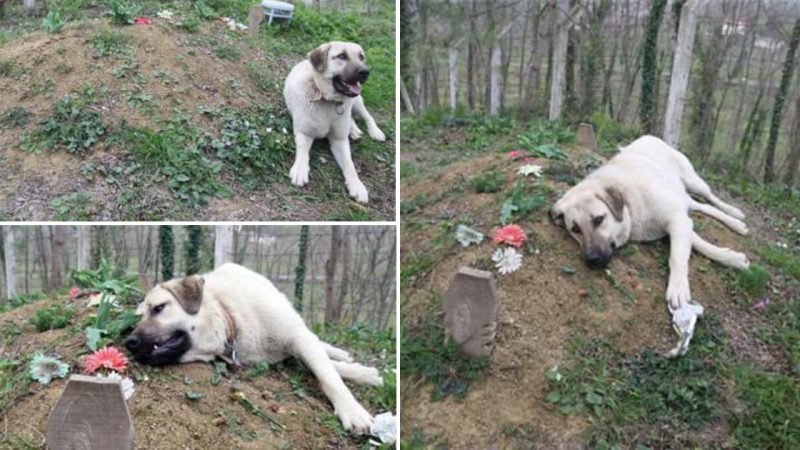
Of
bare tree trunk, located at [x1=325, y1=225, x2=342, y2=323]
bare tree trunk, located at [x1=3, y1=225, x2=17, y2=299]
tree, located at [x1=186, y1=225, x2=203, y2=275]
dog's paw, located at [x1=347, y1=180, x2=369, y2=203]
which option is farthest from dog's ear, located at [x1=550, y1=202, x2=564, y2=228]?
bare tree trunk, located at [x1=3, y1=225, x2=17, y2=299]

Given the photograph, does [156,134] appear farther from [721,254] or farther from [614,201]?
[721,254]

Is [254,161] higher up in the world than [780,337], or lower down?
higher up

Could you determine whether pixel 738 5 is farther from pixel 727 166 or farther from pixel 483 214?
pixel 483 214

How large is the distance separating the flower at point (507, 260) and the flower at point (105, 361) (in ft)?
8.25

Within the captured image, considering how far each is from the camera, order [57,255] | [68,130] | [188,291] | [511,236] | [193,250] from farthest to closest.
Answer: [57,255]
[193,250]
[68,130]
[511,236]
[188,291]

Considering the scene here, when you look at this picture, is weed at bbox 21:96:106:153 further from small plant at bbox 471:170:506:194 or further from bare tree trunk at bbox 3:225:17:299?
bare tree trunk at bbox 3:225:17:299

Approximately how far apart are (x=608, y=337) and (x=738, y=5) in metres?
8.43

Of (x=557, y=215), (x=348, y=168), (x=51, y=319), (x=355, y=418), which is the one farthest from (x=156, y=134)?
(x=557, y=215)

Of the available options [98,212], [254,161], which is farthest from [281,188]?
[98,212]

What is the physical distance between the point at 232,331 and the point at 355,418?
90 cm

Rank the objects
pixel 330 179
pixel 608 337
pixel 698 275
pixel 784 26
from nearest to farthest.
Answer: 1. pixel 608 337
2. pixel 698 275
3. pixel 330 179
4. pixel 784 26

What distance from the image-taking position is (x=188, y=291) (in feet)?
13.0

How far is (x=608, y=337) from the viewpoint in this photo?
4562mm

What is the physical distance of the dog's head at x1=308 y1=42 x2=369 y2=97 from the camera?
539 cm
